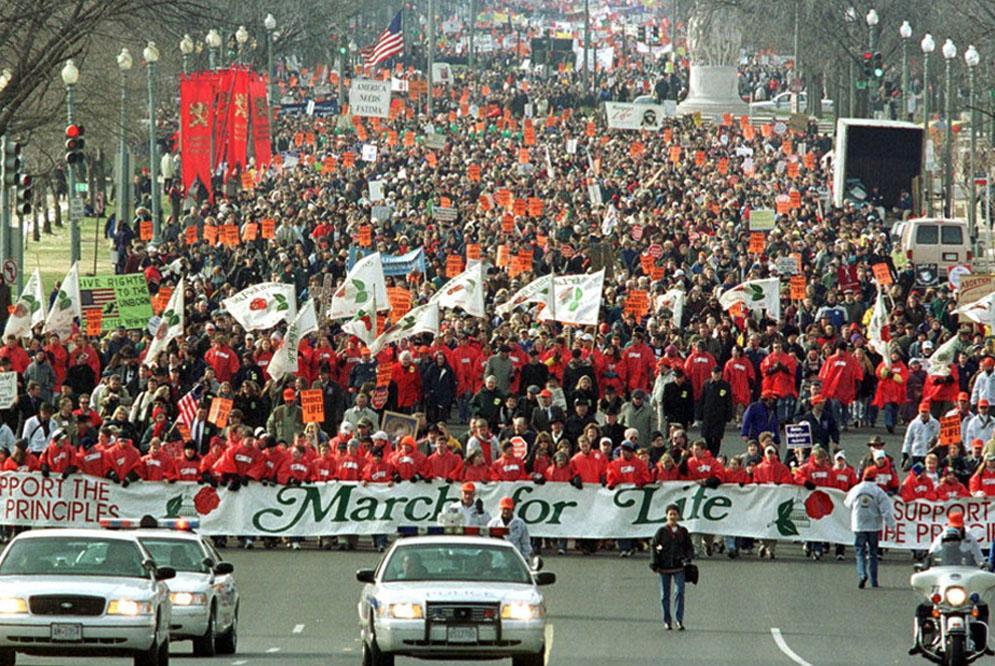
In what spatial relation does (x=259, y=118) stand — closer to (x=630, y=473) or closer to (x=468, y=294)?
(x=468, y=294)

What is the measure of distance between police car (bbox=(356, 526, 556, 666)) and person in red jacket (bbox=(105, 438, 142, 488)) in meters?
9.26

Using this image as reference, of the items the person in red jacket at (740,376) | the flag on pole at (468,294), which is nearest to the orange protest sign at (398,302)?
the flag on pole at (468,294)

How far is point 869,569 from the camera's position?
26.3 m

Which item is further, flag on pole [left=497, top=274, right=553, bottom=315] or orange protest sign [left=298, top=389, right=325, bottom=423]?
flag on pole [left=497, top=274, right=553, bottom=315]

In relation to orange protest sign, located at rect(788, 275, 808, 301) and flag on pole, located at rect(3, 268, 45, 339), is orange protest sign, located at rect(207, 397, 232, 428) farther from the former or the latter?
orange protest sign, located at rect(788, 275, 808, 301)

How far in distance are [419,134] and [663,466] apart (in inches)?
2163

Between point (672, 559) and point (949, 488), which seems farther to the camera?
point (949, 488)

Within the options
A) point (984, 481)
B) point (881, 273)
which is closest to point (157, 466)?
point (984, 481)

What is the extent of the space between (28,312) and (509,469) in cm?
→ 1051

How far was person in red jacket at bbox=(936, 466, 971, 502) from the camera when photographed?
89.8 ft

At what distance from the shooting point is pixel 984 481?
27.6 m

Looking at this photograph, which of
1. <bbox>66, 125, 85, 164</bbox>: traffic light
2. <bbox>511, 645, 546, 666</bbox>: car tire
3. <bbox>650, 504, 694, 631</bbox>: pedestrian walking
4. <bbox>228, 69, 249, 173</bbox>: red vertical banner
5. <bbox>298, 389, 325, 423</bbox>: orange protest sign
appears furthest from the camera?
<bbox>228, 69, 249, 173</bbox>: red vertical banner

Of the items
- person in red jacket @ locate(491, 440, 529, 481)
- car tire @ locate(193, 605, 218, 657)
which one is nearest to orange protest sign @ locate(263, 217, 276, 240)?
person in red jacket @ locate(491, 440, 529, 481)

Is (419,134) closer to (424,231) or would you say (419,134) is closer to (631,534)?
(424,231)
